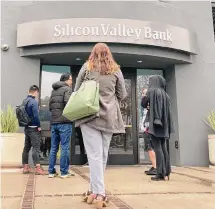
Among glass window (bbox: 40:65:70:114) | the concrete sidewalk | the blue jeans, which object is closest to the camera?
the concrete sidewalk

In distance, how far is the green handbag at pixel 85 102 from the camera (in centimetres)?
264

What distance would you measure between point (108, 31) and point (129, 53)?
2.27ft

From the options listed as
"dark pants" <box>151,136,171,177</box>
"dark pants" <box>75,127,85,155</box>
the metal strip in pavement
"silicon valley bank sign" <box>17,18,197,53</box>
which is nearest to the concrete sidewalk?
the metal strip in pavement

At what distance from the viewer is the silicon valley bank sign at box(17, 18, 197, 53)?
644 centimetres

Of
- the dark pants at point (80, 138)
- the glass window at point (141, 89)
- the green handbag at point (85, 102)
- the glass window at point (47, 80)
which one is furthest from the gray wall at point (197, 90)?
the green handbag at point (85, 102)

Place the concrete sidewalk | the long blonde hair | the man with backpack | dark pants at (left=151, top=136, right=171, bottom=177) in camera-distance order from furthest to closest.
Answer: the man with backpack < dark pants at (left=151, top=136, right=171, bottom=177) < the long blonde hair < the concrete sidewalk

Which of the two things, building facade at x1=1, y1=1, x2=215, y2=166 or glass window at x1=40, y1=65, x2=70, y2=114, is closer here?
building facade at x1=1, y1=1, x2=215, y2=166

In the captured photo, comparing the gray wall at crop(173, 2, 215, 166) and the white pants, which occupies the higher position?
the gray wall at crop(173, 2, 215, 166)

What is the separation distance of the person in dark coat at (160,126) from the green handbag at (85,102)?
1.86 metres

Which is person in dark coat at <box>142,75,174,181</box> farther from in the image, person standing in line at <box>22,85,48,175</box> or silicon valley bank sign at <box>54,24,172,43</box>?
silicon valley bank sign at <box>54,24,172,43</box>

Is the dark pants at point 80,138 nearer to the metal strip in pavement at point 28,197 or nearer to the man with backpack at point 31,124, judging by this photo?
the man with backpack at point 31,124

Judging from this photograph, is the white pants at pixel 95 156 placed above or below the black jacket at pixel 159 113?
below

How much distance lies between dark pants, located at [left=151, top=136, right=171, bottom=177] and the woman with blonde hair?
1646 millimetres

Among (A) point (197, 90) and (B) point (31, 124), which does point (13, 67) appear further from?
(A) point (197, 90)
